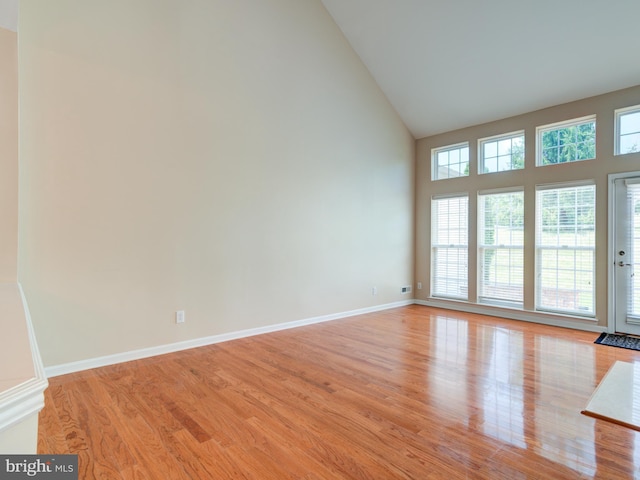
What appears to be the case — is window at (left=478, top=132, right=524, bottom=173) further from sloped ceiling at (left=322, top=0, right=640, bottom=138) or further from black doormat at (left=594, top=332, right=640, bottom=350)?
black doormat at (left=594, top=332, right=640, bottom=350)

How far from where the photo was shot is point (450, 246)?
244 inches

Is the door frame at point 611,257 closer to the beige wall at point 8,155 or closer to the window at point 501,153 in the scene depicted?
the window at point 501,153

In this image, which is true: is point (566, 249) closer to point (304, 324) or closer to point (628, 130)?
point (628, 130)

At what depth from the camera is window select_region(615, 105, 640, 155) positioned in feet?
14.4

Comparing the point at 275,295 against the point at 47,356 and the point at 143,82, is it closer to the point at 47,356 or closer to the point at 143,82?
the point at 47,356

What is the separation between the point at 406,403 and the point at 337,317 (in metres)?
2.81

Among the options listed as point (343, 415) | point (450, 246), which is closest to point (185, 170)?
point (343, 415)

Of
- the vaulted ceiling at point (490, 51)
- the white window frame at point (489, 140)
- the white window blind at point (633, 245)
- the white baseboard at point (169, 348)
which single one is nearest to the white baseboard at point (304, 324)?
the white baseboard at point (169, 348)

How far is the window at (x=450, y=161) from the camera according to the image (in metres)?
6.04

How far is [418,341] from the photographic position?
13.3ft

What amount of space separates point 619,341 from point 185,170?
5399 millimetres

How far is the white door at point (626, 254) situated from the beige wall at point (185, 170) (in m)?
3.31

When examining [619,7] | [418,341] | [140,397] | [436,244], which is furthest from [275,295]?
[619,7]

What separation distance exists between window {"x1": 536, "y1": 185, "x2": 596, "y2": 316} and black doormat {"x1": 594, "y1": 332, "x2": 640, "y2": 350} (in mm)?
399
